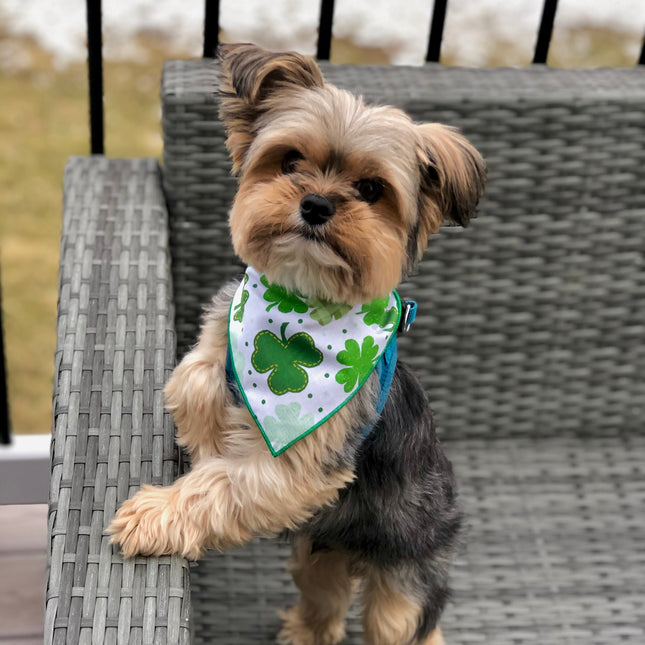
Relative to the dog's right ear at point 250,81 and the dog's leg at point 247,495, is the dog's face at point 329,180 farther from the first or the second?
the dog's leg at point 247,495

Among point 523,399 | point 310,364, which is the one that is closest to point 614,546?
point 523,399

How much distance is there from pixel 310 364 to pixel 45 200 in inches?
96.2

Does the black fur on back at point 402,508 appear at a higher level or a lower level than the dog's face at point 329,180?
lower

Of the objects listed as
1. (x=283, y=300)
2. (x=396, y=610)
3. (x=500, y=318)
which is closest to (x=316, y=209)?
(x=283, y=300)

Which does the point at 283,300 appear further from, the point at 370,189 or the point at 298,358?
the point at 370,189

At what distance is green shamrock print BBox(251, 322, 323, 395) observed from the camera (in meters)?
1.58

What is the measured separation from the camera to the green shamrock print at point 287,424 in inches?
61.2

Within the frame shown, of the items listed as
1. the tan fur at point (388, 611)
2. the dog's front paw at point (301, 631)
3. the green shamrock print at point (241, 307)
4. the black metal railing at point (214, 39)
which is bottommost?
the dog's front paw at point (301, 631)

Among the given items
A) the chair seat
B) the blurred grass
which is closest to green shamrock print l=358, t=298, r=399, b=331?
the chair seat

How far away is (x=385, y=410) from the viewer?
5.49 feet

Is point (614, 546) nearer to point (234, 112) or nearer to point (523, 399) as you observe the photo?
point (523, 399)

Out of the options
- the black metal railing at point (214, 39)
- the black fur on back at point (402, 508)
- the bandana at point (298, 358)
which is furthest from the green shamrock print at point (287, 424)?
the black metal railing at point (214, 39)

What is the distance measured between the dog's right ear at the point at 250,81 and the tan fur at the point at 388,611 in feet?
2.63

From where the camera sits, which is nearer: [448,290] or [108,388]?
[108,388]
